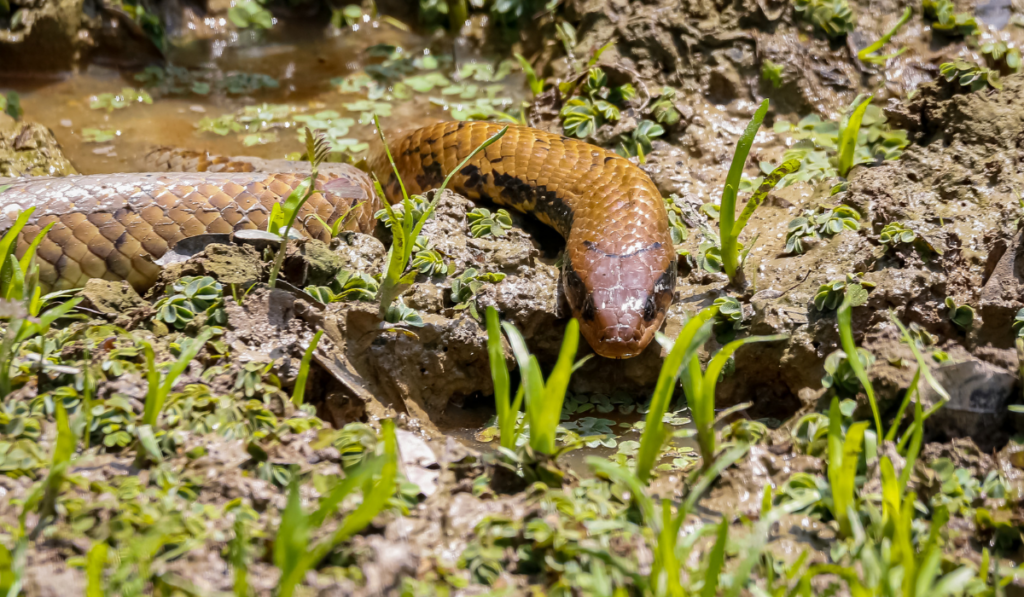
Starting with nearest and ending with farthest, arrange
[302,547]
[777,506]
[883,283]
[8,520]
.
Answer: [302,547] < [8,520] < [777,506] < [883,283]

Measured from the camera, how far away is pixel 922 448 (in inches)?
99.7

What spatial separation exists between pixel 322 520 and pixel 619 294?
68.2 inches

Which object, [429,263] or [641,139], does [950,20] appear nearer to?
[641,139]

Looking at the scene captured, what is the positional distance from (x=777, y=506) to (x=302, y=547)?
4.82 feet

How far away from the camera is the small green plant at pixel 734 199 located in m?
3.18

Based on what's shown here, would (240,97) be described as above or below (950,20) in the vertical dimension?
below

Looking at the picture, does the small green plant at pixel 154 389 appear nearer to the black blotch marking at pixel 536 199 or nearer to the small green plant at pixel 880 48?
the black blotch marking at pixel 536 199

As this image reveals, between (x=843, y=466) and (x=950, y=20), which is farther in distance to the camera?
(x=950, y=20)

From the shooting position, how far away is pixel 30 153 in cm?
454

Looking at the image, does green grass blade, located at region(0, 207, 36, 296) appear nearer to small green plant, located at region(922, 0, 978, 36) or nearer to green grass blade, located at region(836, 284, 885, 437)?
green grass blade, located at region(836, 284, 885, 437)

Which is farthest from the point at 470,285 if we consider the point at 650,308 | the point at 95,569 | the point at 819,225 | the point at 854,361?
the point at 95,569

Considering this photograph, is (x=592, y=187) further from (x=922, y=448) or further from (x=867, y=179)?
(x=922, y=448)

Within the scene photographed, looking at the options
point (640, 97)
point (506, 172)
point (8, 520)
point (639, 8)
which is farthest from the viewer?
point (639, 8)

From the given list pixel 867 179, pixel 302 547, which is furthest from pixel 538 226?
pixel 302 547
